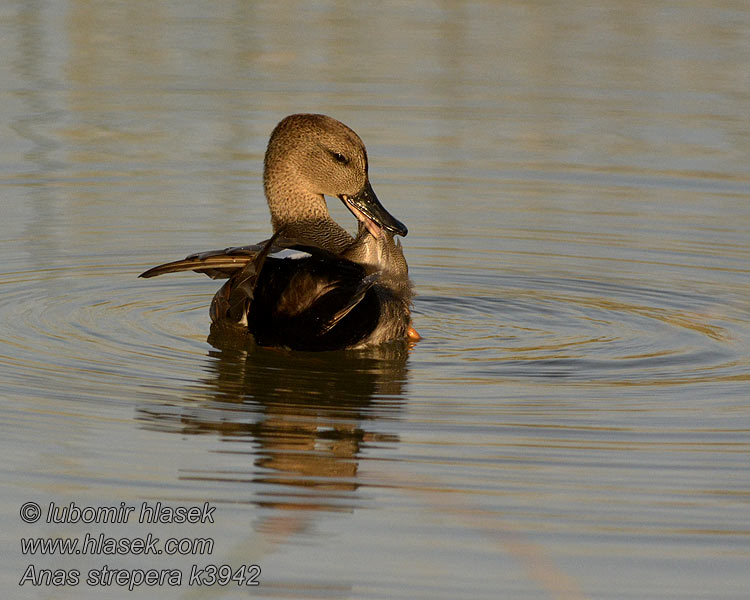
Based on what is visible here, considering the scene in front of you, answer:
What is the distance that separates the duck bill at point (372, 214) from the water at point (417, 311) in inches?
20.3

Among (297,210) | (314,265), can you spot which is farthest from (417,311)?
(314,265)

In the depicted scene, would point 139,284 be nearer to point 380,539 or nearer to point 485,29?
point 380,539

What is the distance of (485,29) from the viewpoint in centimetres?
1594

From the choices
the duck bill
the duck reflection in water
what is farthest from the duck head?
the duck reflection in water

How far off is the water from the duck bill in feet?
1.69

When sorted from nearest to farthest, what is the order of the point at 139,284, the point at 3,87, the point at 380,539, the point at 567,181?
the point at 380,539 < the point at 139,284 < the point at 567,181 < the point at 3,87

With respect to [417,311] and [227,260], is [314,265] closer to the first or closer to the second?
[227,260]

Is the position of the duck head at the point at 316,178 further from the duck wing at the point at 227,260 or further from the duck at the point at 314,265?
the duck wing at the point at 227,260

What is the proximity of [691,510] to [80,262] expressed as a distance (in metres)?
4.80

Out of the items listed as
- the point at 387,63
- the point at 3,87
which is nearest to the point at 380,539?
the point at 3,87

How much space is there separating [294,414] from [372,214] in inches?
84.4

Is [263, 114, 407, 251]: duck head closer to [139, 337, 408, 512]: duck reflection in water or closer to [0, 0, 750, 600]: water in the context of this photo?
[0, 0, 750, 600]: water

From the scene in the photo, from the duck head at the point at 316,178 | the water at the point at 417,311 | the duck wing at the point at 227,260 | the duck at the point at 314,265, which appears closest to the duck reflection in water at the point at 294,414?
the water at the point at 417,311

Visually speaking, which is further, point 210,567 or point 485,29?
point 485,29
